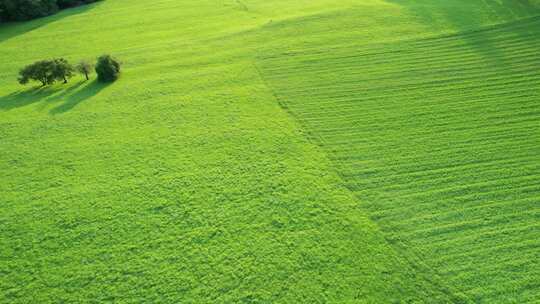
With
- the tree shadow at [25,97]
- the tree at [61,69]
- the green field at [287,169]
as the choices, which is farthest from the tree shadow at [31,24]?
the tree at [61,69]

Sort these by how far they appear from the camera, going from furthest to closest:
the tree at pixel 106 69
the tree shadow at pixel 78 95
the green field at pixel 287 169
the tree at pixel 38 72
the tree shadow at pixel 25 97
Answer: the tree at pixel 38 72, the tree at pixel 106 69, the tree shadow at pixel 25 97, the tree shadow at pixel 78 95, the green field at pixel 287 169

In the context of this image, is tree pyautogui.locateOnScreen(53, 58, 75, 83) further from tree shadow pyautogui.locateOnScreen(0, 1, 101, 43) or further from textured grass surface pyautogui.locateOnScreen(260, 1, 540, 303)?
tree shadow pyautogui.locateOnScreen(0, 1, 101, 43)

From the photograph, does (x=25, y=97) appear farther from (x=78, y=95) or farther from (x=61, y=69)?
(x=78, y=95)

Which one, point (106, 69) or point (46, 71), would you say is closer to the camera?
point (106, 69)

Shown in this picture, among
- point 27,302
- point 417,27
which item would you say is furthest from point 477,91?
point 27,302

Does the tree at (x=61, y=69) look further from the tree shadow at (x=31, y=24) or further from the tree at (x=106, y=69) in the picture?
the tree shadow at (x=31, y=24)

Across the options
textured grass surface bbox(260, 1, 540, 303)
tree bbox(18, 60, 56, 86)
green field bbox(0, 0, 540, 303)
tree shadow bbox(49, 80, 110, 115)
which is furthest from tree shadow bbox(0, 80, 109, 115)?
textured grass surface bbox(260, 1, 540, 303)

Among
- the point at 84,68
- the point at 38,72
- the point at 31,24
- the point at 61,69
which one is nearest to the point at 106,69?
the point at 84,68
